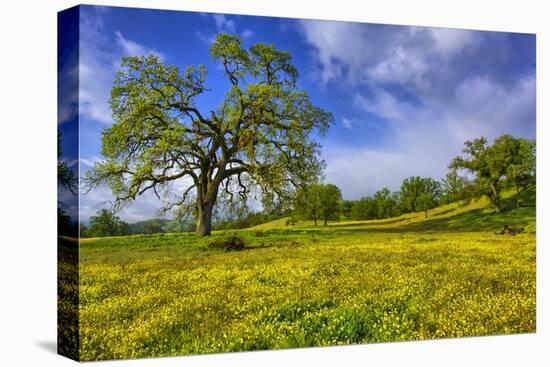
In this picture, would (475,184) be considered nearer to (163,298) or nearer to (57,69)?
(163,298)

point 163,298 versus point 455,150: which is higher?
point 455,150

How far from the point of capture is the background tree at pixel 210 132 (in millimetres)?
13156

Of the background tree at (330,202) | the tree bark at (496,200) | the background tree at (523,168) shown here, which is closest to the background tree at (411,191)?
the background tree at (330,202)

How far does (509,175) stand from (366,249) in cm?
374

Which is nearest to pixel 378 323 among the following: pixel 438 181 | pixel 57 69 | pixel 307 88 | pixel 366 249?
pixel 366 249

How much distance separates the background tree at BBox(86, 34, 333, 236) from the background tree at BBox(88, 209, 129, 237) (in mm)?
317

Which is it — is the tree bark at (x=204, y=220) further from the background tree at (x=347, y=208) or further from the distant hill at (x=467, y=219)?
the background tree at (x=347, y=208)

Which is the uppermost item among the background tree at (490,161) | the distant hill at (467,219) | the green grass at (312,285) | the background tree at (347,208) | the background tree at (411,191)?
the background tree at (490,161)

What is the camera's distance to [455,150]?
15703 millimetres

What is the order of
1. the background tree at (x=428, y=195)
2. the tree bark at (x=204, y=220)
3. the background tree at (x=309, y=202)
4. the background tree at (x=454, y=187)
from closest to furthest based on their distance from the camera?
the tree bark at (x=204, y=220) < the background tree at (x=309, y=202) < the background tree at (x=428, y=195) < the background tree at (x=454, y=187)

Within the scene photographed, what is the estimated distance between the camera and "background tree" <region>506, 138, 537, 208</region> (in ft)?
53.3

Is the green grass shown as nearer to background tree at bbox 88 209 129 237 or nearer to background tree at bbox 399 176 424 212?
background tree at bbox 88 209 129 237

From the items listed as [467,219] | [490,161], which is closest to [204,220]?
[467,219]

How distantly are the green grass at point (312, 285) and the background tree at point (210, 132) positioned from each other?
Answer: 864 mm
